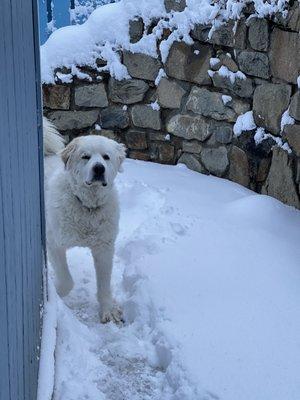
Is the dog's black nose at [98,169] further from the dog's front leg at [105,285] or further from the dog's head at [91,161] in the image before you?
the dog's front leg at [105,285]

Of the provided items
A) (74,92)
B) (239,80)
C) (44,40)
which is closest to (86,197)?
(239,80)

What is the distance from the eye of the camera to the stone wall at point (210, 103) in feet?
15.1

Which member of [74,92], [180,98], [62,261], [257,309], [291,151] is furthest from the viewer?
[74,92]

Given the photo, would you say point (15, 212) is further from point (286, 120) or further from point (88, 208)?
point (286, 120)

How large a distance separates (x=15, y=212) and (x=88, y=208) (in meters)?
1.80

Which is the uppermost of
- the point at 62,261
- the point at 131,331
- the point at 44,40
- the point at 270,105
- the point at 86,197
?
the point at 44,40

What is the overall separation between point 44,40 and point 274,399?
4.88m

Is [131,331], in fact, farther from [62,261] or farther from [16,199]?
[16,199]

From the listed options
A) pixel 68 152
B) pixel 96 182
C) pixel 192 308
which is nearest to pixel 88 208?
pixel 96 182

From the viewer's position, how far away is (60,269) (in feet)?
11.4

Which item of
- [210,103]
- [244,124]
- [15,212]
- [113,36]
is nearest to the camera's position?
[15,212]

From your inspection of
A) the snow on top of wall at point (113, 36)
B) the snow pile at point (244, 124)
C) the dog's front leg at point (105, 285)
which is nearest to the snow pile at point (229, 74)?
the snow pile at point (244, 124)

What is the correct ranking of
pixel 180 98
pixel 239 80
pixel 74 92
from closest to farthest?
pixel 239 80 < pixel 180 98 < pixel 74 92

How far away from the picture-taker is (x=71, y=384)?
100 inches
